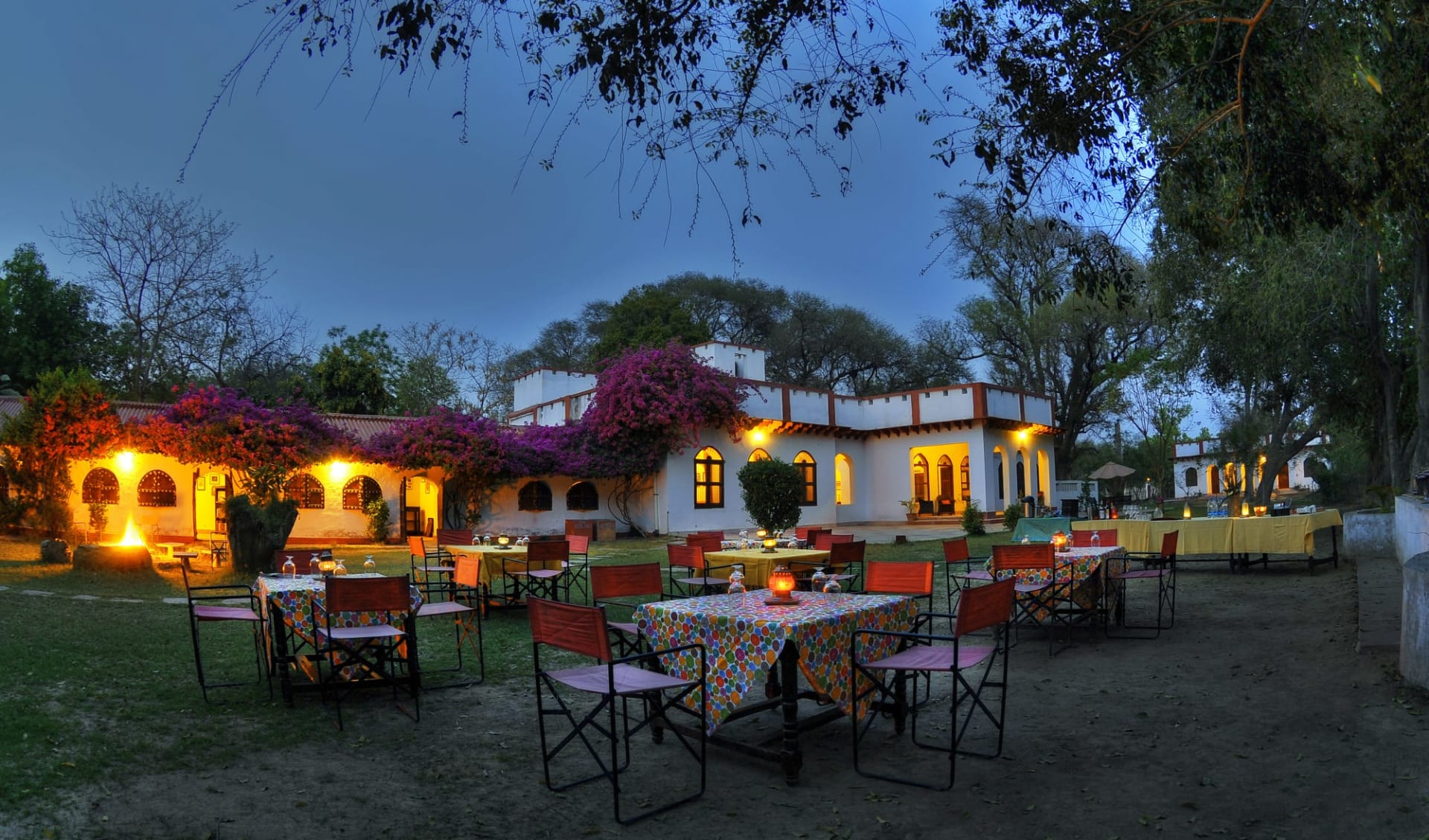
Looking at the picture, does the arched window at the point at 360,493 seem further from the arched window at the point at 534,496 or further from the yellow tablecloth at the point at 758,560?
the yellow tablecloth at the point at 758,560

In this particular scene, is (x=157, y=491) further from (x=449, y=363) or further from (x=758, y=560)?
(x=758, y=560)

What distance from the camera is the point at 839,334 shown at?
39688 mm

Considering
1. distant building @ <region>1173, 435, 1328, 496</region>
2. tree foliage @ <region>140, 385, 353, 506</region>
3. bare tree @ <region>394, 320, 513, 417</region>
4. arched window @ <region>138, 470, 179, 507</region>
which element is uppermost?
bare tree @ <region>394, 320, 513, 417</region>

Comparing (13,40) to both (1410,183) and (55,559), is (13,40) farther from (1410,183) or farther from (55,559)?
(55,559)

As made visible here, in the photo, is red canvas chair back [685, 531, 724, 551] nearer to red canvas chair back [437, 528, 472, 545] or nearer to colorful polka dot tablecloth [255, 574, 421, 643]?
red canvas chair back [437, 528, 472, 545]

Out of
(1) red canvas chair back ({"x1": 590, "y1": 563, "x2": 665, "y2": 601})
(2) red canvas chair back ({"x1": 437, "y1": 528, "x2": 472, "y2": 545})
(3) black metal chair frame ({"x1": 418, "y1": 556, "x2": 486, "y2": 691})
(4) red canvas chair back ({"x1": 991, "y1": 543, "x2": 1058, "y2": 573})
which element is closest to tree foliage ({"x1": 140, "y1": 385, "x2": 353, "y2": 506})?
(2) red canvas chair back ({"x1": 437, "y1": 528, "x2": 472, "y2": 545})

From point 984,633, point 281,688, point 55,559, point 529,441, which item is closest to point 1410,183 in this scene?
point 984,633

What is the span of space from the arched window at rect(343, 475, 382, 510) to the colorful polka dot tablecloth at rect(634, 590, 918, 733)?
59.0ft

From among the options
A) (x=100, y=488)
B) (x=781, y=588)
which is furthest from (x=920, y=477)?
(x=781, y=588)

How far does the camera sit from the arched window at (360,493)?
68.7ft

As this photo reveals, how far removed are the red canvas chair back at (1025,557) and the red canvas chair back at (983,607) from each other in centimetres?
237

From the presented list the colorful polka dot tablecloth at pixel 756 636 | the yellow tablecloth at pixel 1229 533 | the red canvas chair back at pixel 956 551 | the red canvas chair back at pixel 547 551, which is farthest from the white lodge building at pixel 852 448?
the colorful polka dot tablecloth at pixel 756 636

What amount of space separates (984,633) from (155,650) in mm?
Result: 6480

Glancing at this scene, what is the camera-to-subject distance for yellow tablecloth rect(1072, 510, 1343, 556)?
36.6ft
